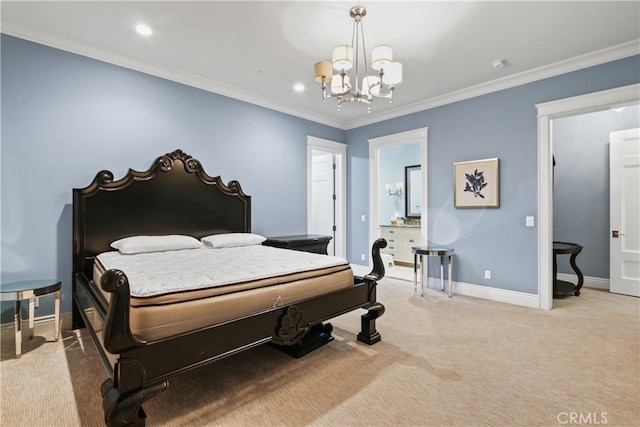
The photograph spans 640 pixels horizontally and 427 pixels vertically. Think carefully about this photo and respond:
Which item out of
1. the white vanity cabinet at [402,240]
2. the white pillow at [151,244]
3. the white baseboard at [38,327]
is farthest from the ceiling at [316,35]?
the white vanity cabinet at [402,240]

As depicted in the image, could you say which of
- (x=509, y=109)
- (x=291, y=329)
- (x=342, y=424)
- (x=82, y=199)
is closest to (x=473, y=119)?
(x=509, y=109)

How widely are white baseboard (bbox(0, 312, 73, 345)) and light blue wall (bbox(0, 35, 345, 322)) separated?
82mm

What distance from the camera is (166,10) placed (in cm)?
254

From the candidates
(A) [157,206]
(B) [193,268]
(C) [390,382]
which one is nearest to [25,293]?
(A) [157,206]

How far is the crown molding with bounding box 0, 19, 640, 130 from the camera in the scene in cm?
287

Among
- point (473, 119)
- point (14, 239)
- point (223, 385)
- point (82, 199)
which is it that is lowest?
point (223, 385)

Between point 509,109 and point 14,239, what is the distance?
18.2ft

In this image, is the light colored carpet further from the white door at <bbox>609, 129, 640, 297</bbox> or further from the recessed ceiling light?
Answer: the recessed ceiling light

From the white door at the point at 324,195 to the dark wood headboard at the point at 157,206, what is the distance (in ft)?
6.83

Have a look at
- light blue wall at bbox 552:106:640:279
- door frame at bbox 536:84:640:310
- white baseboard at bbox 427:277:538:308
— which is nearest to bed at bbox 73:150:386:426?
white baseboard at bbox 427:277:538:308

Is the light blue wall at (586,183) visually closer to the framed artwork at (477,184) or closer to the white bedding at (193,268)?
the framed artwork at (477,184)

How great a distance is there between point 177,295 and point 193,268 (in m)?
0.55

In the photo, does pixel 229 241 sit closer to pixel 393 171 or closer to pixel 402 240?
pixel 402 240

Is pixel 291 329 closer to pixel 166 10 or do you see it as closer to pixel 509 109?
pixel 166 10
